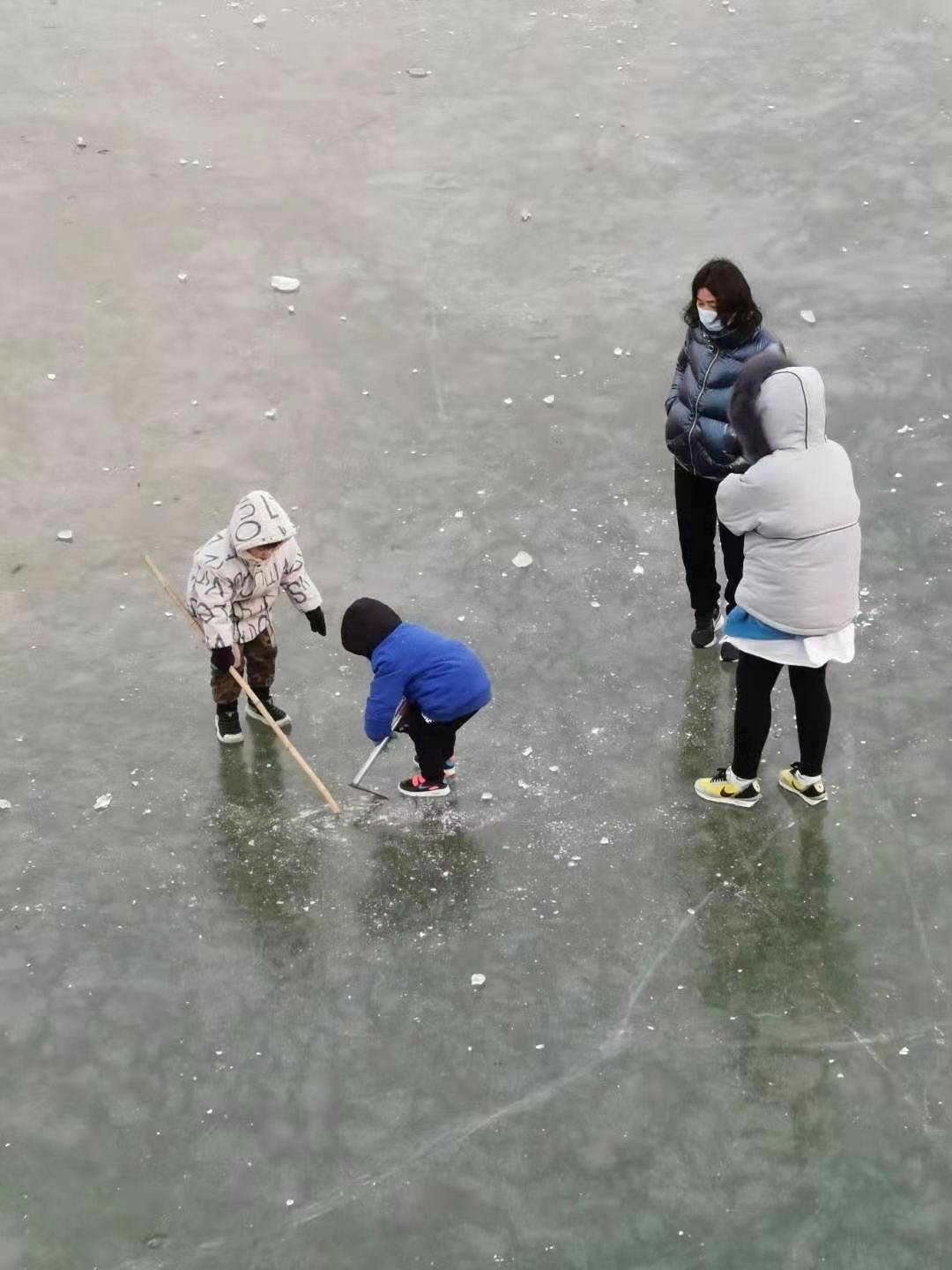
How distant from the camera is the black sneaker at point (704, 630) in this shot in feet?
18.3

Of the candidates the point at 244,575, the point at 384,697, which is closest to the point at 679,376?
the point at 384,697

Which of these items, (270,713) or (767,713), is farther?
(270,713)

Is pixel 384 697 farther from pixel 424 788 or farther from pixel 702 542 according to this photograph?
pixel 702 542

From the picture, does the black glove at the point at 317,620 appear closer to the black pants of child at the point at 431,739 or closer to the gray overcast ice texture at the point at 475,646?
the gray overcast ice texture at the point at 475,646

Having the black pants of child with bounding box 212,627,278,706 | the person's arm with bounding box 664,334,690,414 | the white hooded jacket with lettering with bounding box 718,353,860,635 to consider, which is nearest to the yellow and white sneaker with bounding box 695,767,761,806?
the white hooded jacket with lettering with bounding box 718,353,860,635

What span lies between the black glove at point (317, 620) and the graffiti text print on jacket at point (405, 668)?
1.68 ft

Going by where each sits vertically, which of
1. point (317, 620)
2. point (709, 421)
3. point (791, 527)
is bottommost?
point (317, 620)

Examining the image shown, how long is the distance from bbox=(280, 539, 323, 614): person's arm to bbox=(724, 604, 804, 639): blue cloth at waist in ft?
5.01

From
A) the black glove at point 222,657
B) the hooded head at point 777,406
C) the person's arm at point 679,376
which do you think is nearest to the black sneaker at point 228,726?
the black glove at point 222,657

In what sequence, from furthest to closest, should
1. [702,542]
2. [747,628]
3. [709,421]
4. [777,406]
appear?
[702,542] → [709,421] → [747,628] → [777,406]

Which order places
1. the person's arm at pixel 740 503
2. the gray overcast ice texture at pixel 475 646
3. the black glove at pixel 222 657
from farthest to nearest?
1. the black glove at pixel 222 657
2. the person's arm at pixel 740 503
3. the gray overcast ice texture at pixel 475 646

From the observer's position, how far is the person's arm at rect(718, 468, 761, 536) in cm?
427

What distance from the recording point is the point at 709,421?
4.98 m

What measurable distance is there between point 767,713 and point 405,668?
123cm
